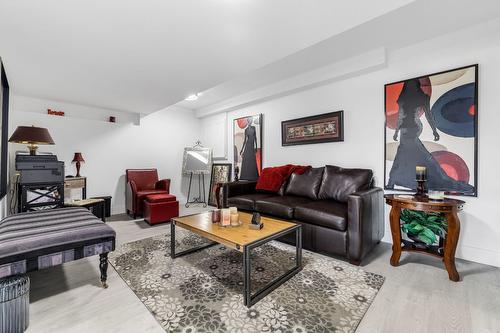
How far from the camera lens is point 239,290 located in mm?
1819

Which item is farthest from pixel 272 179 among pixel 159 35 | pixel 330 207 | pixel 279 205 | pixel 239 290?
pixel 159 35

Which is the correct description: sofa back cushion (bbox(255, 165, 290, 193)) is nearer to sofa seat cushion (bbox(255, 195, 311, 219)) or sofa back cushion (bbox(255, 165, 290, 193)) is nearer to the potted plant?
sofa seat cushion (bbox(255, 195, 311, 219))

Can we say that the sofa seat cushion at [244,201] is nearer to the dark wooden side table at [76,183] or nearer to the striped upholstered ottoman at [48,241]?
the striped upholstered ottoman at [48,241]

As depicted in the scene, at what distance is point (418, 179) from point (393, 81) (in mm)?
1303

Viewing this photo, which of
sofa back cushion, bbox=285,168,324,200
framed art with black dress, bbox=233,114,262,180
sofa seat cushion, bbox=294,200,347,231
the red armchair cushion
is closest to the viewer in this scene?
sofa seat cushion, bbox=294,200,347,231

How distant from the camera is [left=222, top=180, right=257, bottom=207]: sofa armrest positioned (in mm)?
3609

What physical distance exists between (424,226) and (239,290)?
6.57 feet

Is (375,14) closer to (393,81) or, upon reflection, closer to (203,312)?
(393,81)

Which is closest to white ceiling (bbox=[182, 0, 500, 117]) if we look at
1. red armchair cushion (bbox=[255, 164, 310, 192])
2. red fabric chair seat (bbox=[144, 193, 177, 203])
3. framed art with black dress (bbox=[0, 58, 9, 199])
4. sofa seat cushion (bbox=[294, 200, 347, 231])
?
red armchair cushion (bbox=[255, 164, 310, 192])

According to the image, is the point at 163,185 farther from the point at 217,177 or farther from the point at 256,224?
the point at 256,224

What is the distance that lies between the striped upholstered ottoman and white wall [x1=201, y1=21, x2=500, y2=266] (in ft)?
9.90

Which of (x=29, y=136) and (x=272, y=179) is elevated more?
(x=29, y=136)

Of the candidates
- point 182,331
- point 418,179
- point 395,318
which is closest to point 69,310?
point 182,331

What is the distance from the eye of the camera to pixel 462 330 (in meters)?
1.38
